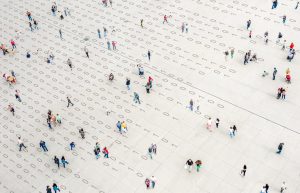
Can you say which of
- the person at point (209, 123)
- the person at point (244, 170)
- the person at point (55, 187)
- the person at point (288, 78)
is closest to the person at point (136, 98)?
the person at point (209, 123)

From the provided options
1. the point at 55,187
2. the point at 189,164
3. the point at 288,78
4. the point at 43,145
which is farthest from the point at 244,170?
the point at 43,145

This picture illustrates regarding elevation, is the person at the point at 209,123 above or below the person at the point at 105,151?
above

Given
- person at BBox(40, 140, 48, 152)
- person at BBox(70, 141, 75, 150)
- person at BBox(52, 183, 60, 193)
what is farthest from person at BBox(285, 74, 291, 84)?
person at BBox(52, 183, 60, 193)

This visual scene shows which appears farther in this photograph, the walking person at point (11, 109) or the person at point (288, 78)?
the walking person at point (11, 109)

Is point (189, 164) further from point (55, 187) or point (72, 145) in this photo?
point (55, 187)

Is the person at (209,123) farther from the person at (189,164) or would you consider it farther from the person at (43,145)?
the person at (43,145)


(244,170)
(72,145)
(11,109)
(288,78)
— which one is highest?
(288,78)

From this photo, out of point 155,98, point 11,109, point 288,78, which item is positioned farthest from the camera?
point 155,98

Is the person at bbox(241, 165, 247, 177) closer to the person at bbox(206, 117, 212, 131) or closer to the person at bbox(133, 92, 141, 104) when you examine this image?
the person at bbox(206, 117, 212, 131)

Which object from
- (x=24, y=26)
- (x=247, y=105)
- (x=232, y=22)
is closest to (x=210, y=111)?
(x=247, y=105)
